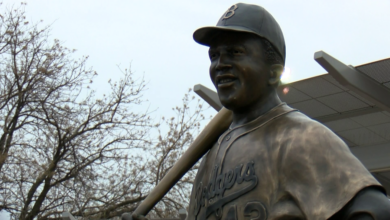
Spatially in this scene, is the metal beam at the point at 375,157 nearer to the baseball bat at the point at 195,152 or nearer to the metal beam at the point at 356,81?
the metal beam at the point at 356,81

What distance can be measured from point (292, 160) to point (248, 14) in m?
0.77

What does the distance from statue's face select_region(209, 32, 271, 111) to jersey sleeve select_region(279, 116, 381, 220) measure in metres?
0.31

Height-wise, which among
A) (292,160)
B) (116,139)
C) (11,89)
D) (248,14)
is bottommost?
(292,160)

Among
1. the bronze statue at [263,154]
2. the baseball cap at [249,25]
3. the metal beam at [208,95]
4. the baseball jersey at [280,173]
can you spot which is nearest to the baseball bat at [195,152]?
the bronze statue at [263,154]

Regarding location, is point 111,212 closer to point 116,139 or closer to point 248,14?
point 116,139

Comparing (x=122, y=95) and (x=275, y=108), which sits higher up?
(x=122, y=95)

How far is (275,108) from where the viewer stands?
11.0ft

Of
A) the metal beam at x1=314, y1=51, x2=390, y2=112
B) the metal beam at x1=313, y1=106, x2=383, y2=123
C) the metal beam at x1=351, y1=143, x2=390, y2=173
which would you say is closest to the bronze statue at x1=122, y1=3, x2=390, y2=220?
the metal beam at x1=314, y1=51, x2=390, y2=112

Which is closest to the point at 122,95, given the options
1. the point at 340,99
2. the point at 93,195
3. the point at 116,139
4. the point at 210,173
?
the point at 116,139

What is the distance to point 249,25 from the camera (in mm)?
3301

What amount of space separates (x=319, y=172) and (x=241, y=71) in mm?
647

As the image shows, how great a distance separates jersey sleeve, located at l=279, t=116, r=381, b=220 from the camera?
2.78 metres

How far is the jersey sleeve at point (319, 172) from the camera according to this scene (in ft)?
9.13

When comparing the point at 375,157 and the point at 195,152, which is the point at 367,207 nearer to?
the point at 195,152
